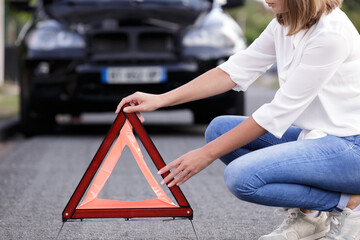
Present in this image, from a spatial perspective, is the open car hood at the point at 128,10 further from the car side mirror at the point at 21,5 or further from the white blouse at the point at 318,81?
the white blouse at the point at 318,81

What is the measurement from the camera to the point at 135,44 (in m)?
7.52

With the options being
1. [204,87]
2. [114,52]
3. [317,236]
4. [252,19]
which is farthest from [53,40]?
[252,19]

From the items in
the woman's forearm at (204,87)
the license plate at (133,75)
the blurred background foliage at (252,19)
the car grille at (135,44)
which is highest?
the woman's forearm at (204,87)

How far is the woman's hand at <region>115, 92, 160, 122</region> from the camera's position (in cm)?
314

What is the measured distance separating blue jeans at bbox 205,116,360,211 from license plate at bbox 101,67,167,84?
4.29 metres

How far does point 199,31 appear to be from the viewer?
7.64m

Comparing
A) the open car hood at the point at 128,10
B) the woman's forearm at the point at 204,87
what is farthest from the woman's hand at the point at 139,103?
the open car hood at the point at 128,10

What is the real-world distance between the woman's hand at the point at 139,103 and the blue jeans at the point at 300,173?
432 millimetres

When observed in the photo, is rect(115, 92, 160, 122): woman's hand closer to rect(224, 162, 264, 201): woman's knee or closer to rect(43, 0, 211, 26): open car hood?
rect(224, 162, 264, 201): woman's knee

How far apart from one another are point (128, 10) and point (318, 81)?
4864 millimetres

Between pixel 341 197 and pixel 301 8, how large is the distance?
2.70 ft

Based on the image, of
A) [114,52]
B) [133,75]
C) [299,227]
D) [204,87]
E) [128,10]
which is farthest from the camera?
[128,10]

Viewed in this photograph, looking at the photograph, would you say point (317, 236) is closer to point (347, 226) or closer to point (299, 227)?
point (299, 227)

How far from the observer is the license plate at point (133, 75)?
291 inches
